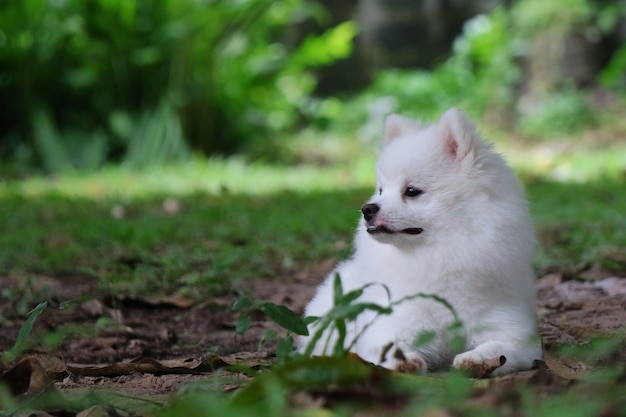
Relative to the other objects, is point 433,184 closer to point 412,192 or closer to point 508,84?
point 412,192

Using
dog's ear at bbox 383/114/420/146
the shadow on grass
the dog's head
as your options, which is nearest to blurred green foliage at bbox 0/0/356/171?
the shadow on grass

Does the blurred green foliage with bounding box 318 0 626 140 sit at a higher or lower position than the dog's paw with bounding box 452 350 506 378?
higher

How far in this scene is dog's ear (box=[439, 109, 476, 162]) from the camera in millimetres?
2838

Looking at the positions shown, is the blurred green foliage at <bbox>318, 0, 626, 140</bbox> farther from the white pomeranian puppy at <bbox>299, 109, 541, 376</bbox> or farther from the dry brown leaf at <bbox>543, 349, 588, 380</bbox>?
the dry brown leaf at <bbox>543, 349, 588, 380</bbox>

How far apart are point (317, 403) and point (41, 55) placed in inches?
394

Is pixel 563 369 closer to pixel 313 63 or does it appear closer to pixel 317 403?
pixel 317 403

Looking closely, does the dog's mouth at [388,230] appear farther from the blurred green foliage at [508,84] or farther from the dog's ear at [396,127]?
the blurred green foliage at [508,84]

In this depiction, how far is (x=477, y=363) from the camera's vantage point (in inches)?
98.3

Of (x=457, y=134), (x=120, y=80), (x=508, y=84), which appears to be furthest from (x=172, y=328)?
(x=508, y=84)

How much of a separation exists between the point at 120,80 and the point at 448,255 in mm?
9131

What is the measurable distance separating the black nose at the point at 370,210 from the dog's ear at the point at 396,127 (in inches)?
15.8

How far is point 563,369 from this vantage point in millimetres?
2443

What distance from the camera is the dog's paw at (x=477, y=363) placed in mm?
2459

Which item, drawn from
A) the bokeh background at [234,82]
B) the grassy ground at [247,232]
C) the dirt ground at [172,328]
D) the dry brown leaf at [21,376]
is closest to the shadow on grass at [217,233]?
the grassy ground at [247,232]
